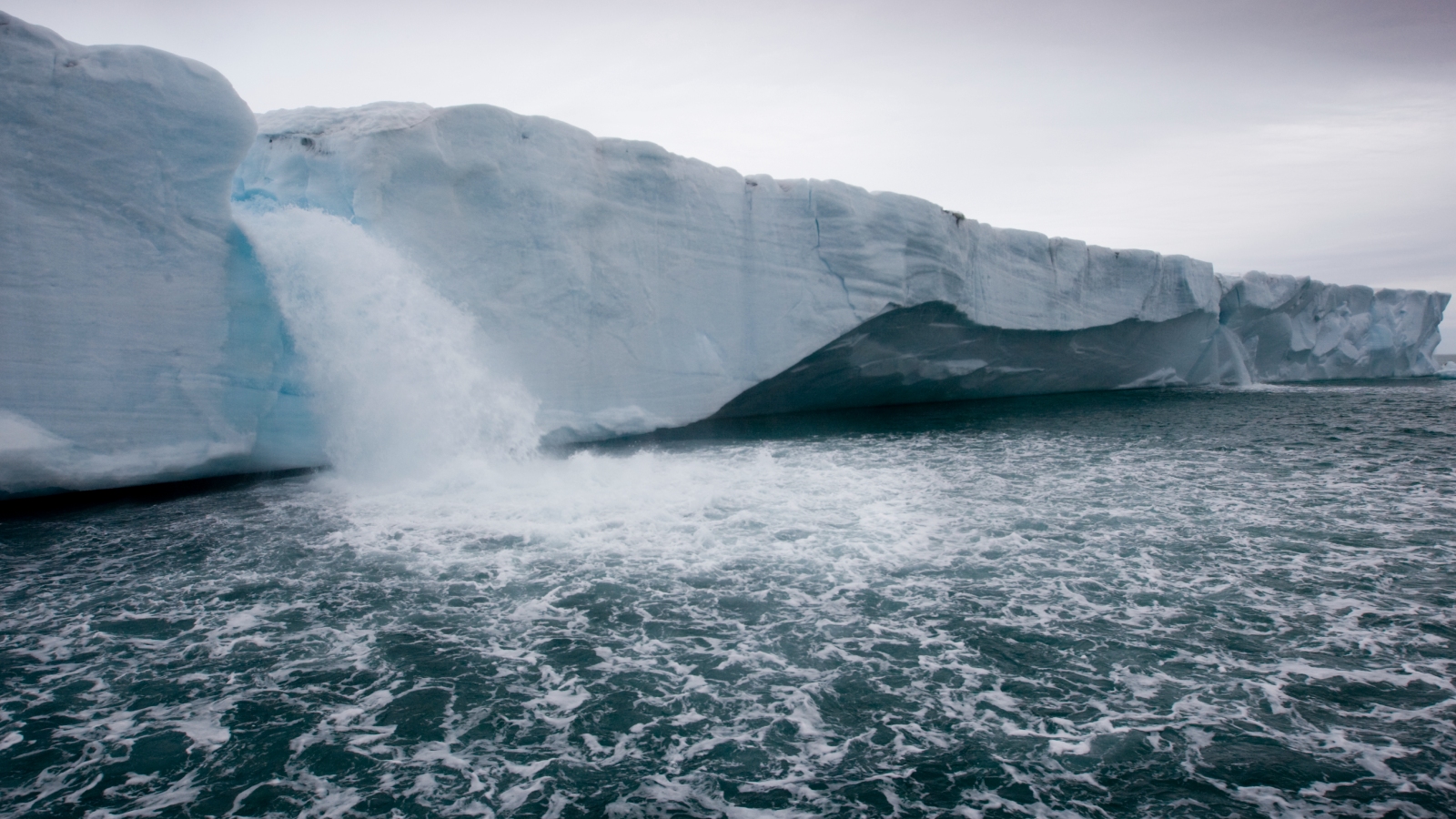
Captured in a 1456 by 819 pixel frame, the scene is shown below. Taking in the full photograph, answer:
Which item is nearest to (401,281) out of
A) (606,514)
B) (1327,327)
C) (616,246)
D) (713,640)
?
(616,246)

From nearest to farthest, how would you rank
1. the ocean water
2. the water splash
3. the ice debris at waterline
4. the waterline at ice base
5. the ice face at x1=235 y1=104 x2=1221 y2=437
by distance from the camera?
the ocean water → the waterline at ice base → the ice debris at waterline → the water splash → the ice face at x1=235 y1=104 x2=1221 y2=437

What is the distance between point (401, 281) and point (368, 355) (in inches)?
34.3

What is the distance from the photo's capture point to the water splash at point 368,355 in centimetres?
665

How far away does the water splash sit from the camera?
6652 millimetres

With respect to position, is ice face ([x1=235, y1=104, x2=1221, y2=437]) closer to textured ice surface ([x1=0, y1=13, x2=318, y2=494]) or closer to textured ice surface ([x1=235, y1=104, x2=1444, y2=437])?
textured ice surface ([x1=235, y1=104, x2=1444, y2=437])

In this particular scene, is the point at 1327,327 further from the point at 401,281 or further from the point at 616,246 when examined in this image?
the point at 401,281

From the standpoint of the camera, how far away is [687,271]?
9.27 m

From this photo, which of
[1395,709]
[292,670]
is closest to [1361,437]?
[1395,709]

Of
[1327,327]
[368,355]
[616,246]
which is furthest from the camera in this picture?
[1327,327]

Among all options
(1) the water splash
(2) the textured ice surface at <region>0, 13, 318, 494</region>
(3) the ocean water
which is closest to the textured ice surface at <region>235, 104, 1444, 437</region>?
(1) the water splash

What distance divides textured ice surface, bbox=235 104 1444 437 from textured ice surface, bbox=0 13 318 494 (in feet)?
4.22

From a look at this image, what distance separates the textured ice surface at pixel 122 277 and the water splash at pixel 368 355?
324mm

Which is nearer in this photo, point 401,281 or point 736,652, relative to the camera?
point 736,652

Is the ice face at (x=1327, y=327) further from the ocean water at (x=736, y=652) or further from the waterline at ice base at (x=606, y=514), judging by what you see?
the ocean water at (x=736, y=652)
